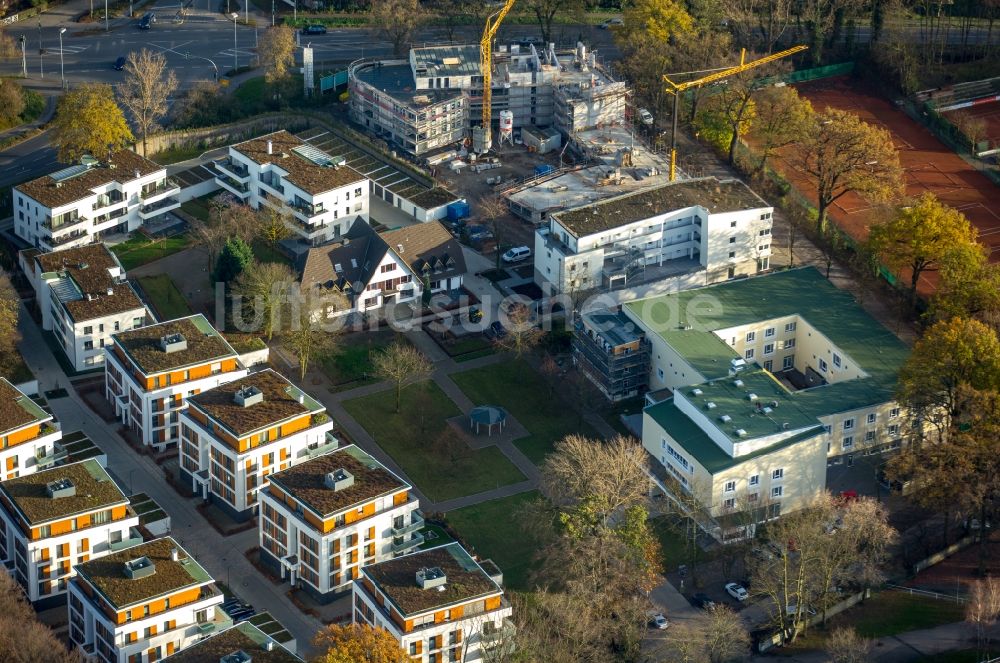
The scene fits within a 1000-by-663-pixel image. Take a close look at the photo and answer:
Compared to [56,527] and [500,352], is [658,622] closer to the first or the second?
[500,352]

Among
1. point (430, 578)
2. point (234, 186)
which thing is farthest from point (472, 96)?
point (430, 578)

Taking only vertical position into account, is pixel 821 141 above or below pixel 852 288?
above

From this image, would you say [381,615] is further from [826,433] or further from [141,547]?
[826,433]

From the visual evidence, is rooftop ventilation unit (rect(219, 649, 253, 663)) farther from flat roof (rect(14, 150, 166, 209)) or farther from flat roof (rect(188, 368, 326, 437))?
flat roof (rect(14, 150, 166, 209))

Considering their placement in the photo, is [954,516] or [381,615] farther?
[954,516]

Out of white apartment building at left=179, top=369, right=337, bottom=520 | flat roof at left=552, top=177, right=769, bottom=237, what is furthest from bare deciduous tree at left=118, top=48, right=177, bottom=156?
white apartment building at left=179, top=369, right=337, bottom=520

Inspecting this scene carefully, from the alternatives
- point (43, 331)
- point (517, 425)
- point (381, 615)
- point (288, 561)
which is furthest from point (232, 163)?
point (381, 615)
